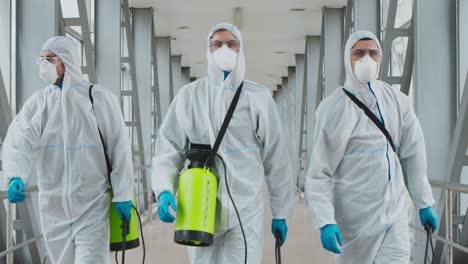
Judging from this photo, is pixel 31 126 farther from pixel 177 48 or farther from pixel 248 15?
pixel 177 48

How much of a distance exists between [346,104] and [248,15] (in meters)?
9.71

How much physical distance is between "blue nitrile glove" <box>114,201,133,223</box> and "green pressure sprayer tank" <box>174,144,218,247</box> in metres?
0.60

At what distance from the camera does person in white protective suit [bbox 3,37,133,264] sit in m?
3.18

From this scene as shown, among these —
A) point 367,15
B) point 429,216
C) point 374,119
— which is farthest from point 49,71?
point 367,15

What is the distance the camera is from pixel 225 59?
9.62 feet

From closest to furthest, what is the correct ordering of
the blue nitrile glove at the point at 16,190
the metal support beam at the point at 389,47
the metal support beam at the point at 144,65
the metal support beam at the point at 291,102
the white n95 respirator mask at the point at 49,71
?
the blue nitrile glove at the point at 16,190 → the white n95 respirator mask at the point at 49,71 → the metal support beam at the point at 389,47 → the metal support beam at the point at 144,65 → the metal support beam at the point at 291,102

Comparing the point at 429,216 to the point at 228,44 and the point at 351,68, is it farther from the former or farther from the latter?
the point at 228,44

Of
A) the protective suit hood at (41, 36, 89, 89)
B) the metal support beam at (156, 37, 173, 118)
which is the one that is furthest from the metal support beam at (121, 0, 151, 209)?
the protective suit hood at (41, 36, 89, 89)

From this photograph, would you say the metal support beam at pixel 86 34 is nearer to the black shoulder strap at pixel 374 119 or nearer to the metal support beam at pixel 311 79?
the black shoulder strap at pixel 374 119

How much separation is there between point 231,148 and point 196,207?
1.07 feet

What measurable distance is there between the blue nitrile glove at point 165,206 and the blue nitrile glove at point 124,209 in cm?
49

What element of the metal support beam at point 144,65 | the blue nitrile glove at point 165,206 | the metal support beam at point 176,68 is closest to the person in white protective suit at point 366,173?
the blue nitrile glove at point 165,206

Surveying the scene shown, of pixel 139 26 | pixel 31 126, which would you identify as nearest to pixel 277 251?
pixel 31 126

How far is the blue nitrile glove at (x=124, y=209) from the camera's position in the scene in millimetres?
3258
